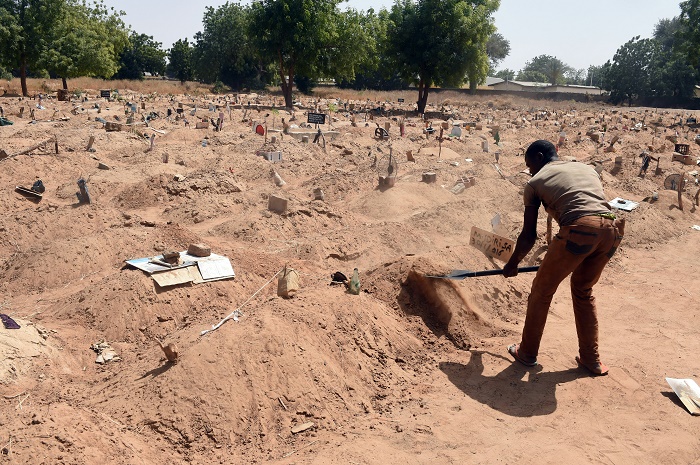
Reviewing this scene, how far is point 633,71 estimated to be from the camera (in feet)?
152

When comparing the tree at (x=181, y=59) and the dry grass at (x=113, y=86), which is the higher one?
the tree at (x=181, y=59)

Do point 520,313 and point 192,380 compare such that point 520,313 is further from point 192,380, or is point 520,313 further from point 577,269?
point 192,380

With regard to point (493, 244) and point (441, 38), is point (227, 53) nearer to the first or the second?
point (441, 38)

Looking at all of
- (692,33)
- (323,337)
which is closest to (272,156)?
(323,337)

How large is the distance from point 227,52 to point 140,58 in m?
11.1

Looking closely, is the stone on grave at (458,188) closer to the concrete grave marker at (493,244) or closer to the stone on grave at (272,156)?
the stone on grave at (272,156)

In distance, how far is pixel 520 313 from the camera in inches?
259

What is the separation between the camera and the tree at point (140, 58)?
53719mm

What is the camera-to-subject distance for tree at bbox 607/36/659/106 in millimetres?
45656

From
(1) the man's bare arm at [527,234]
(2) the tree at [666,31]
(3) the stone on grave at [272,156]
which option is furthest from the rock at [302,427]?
(2) the tree at [666,31]

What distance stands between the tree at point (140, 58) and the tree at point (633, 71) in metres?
41.1

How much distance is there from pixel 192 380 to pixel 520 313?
12.5 feet

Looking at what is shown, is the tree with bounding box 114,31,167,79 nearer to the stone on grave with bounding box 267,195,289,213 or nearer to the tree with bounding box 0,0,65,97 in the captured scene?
the tree with bounding box 0,0,65,97

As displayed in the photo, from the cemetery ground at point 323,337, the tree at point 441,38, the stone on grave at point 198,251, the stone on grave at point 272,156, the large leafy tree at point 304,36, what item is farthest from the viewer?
the tree at point 441,38
